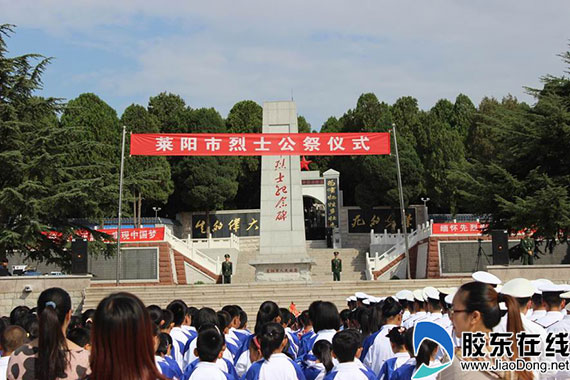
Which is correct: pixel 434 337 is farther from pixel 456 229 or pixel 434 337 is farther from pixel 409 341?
pixel 456 229

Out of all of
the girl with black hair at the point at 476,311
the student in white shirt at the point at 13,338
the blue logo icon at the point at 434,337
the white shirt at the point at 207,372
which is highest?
the girl with black hair at the point at 476,311

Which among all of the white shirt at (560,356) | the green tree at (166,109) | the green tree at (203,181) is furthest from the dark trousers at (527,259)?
the green tree at (166,109)

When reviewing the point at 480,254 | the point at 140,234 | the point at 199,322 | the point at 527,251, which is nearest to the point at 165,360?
the point at 199,322

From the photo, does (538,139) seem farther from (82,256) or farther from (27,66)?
(27,66)

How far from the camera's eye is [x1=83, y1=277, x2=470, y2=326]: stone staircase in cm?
1697

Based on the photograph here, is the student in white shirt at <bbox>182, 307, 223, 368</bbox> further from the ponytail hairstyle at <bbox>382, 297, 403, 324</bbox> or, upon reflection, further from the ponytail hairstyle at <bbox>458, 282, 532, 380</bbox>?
the ponytail hairstyle at <bbox>458, 282, 532, 380</bbox>

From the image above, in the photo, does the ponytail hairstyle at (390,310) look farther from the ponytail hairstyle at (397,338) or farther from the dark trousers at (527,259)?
the dark trousers at (527,259)

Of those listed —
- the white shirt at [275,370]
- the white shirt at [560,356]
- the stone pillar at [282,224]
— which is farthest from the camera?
the stone pillar at [282,224]

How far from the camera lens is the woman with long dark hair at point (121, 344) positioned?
2350 mm

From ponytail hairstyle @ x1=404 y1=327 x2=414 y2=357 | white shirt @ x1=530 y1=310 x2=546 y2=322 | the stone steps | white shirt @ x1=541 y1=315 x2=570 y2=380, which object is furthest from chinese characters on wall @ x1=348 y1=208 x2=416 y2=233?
ponytail hairstyle @ x1=404 y1=327 x2=414 y2=357

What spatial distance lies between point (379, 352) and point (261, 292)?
1218cm

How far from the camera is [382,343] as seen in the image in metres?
5.39

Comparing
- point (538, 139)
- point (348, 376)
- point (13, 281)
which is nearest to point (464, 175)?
point (538, 139)

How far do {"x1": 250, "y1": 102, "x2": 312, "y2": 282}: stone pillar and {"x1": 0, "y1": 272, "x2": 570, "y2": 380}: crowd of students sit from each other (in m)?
12.4
